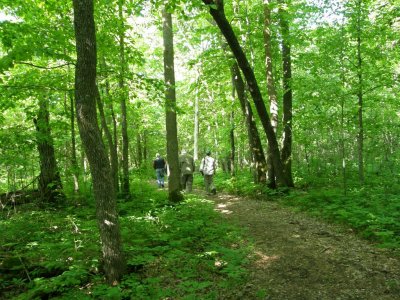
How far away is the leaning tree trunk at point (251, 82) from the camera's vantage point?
880 cm

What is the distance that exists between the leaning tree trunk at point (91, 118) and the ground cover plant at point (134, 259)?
51cm

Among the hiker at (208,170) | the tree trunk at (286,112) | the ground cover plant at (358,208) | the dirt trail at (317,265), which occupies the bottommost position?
the dirt trail at (317,265)

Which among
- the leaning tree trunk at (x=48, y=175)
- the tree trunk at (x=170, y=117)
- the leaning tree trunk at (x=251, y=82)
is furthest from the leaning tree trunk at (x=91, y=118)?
the leaning tree trunk at (x=48, y=175)

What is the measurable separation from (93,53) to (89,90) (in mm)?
531

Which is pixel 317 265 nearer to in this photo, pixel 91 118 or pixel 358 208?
pixel 358 208

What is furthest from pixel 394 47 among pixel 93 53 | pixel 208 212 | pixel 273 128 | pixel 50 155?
pixel 50 155

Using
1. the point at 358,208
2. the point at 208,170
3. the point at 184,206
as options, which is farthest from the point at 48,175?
the point at 358,208

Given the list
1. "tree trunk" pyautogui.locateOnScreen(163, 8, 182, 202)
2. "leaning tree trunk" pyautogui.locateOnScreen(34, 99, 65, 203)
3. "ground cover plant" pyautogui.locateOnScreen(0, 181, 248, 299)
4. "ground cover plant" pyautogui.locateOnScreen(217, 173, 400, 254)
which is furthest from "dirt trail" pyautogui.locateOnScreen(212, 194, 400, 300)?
"leaning tree trunk" pyautogui.locateOnScreen(34, 99, 65, 203)

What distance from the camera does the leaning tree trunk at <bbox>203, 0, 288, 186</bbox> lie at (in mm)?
8805

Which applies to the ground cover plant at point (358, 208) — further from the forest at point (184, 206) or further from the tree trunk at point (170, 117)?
the tree trunk at point (170, 117)

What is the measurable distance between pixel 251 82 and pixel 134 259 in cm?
752

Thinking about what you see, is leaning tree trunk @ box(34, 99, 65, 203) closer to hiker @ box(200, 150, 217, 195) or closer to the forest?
the forest

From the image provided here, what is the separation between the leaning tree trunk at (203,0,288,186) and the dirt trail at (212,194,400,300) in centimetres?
424

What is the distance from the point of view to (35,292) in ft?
13.6
